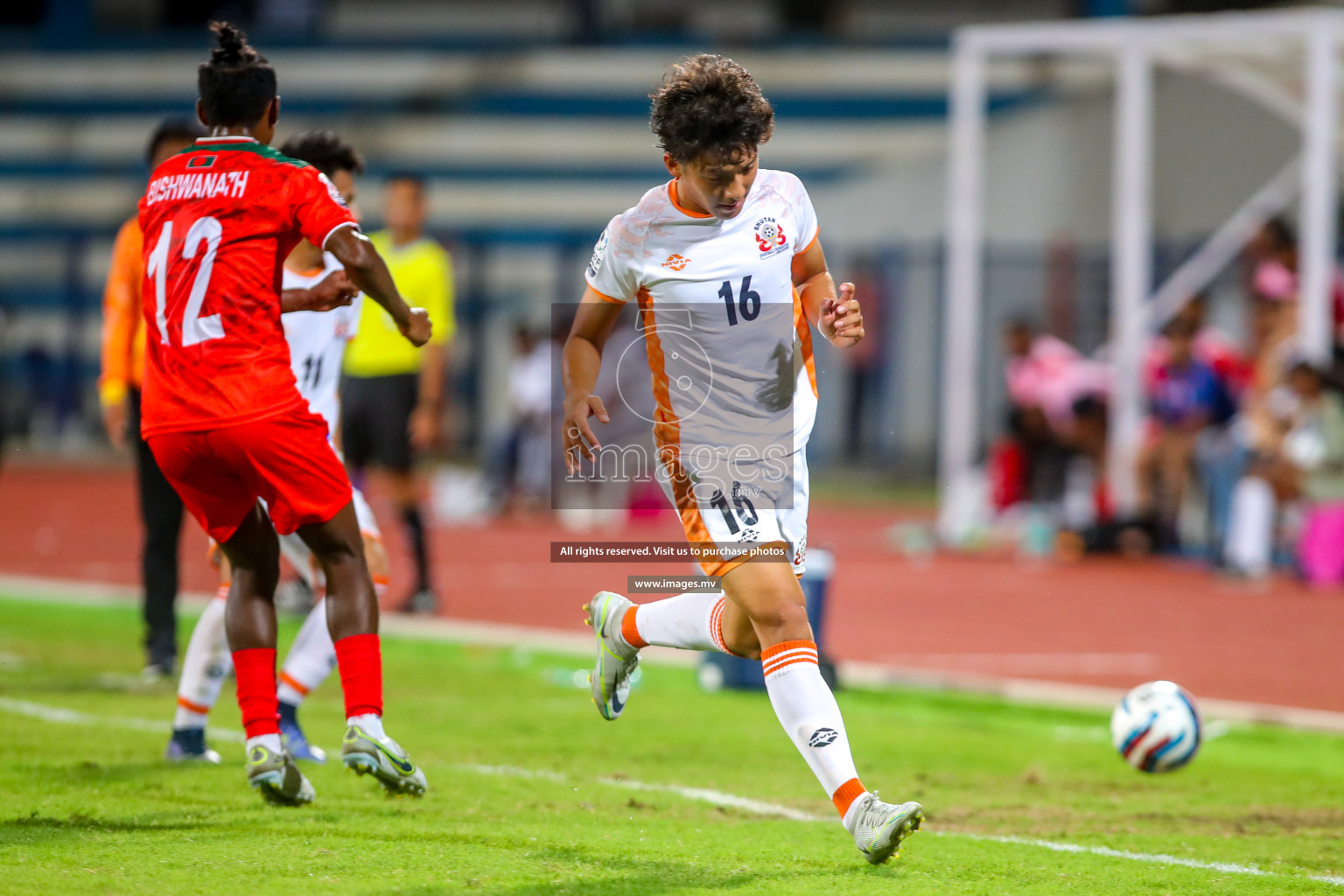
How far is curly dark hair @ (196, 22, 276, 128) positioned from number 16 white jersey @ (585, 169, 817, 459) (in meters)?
1.25

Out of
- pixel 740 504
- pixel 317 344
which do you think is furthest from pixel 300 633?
pixel 740 504

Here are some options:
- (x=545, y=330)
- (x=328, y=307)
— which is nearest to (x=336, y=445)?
(x=328, y=307)

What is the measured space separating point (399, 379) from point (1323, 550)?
7652mm

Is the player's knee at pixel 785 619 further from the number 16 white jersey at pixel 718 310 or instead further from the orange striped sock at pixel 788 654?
the number 16 white jersey at pixel 718 310

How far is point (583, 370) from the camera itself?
216 inches

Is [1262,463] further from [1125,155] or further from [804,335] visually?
[804,335]

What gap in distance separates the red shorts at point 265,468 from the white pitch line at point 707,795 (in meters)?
1.51

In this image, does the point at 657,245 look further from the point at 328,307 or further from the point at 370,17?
the point at 370,17

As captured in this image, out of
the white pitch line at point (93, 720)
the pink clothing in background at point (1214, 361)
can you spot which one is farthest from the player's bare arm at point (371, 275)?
the pink clothing in background at point (1214, 361)

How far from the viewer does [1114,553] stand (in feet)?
54.3

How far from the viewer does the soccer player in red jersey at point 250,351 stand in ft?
18.0

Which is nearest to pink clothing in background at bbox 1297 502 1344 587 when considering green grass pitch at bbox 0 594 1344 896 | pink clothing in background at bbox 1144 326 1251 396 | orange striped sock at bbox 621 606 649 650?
pink clothing in background at bbox 1144 326 1251 396

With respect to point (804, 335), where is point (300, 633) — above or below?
below

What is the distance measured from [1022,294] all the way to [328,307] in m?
21.4
